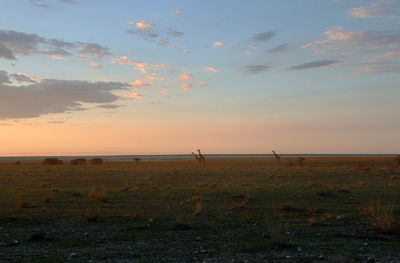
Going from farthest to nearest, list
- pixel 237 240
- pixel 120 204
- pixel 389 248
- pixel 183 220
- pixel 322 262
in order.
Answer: pixel 120 204 → pixel 183 220 → pixel 237 240 → pixel 389 248 → pixel 322 262

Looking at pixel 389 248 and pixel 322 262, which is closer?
pixel 322 262

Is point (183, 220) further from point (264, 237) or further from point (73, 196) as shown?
point (73, 196)

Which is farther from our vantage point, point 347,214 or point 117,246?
point 347,214

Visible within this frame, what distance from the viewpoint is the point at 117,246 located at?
31.4 feet

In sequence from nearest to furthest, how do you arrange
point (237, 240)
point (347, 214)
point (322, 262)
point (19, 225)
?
point (322, 262) → point (237, 240) → point (19, 225) → point (347, 214)

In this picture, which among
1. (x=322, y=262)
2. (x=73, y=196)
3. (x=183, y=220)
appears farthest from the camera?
(x=73, y=196)

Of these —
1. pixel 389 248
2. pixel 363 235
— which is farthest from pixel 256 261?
pixel 363 235

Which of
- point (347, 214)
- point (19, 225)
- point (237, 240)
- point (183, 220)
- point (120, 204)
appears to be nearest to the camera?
point (237, 240)

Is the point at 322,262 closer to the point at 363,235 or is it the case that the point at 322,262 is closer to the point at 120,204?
the point at 363,235

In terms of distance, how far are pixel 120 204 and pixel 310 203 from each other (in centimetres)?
945

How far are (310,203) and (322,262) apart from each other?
35.6 ft

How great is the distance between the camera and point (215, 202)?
18547mm

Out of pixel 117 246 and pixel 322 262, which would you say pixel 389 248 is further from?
pixel 117 246

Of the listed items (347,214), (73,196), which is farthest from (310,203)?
(73,196)
